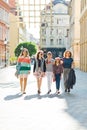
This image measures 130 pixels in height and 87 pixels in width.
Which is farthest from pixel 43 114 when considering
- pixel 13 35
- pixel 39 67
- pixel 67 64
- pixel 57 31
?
pixel 57 31

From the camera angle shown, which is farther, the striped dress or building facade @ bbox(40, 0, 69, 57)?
building facade @ bbox(40, 0, 69, 57)

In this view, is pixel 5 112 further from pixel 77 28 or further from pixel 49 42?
pixel 49 42

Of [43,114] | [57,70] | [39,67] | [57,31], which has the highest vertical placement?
[57,31]

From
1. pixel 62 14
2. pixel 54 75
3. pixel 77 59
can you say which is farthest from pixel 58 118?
pixel 62 14

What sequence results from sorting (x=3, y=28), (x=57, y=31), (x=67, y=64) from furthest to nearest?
(x=57, y=31), (x=3, y=28), (x=67, y=64)

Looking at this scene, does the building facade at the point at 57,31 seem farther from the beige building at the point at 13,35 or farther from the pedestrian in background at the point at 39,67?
the pedestrian in background at the point at 39,67

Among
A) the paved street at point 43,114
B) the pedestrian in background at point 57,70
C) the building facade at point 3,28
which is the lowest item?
the paved street at point 43,114

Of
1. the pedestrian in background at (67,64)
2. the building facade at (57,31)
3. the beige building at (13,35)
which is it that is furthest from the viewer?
the building facade at (57,31)

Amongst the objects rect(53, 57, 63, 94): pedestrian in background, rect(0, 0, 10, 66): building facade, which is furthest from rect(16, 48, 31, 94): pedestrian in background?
rect(0, 0, 10, 66): building facade

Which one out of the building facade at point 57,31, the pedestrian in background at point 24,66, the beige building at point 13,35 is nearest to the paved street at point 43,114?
the pedestrian in background at point 24,66

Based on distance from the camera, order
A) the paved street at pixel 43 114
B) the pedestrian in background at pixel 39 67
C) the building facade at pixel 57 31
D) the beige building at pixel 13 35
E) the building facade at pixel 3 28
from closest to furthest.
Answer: the paved street at pixel 43 114
the pedestrian in background at pixel 39 67
the building facade at pixel 3 28
the beige building at pixel 13 35
the building facade at pixel 57 31

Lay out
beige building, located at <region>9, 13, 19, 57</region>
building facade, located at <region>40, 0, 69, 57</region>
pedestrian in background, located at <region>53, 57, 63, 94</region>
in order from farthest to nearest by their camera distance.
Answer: building facade, located at <region>40, 0, 69, 57</region>
beige building, located at <region>9, 13, 19, 57</region>
pedestrian in background, located at <region>53, 57, 63, 94</region>

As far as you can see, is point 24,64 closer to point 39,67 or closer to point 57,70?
point 39,67

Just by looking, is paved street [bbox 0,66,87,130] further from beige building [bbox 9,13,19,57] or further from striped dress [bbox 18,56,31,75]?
beige building [bbox 9,13,19,57]
